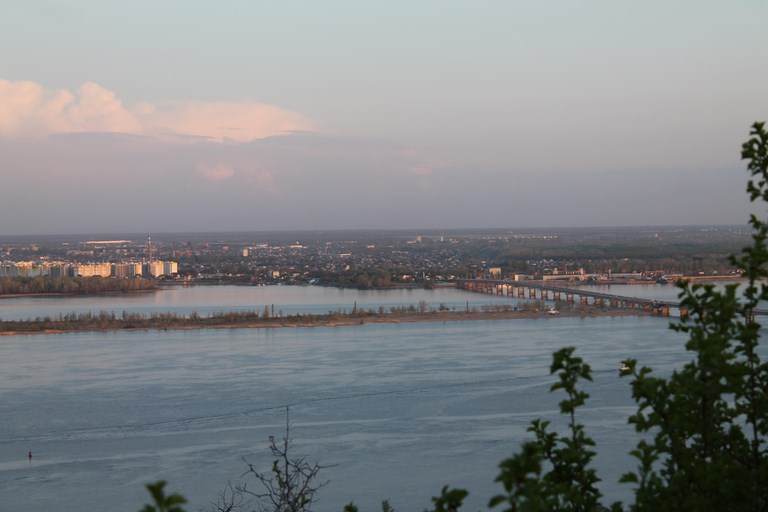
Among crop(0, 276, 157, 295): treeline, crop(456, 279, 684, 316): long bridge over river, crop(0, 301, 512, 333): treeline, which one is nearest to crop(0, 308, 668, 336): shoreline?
crop(0, 301, 512, 333): treeline

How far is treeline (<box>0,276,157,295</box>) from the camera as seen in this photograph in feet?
81.1

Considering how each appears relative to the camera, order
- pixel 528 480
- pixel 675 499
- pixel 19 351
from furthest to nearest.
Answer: pixel 19 351 < pixel 675 499 < pixel 528 480

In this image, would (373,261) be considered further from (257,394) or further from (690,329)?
(690,329)

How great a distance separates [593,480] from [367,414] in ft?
20.3

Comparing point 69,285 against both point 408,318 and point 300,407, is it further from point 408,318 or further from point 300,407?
point 300,407

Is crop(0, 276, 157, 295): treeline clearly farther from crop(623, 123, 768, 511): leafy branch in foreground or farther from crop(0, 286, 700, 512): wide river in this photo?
crop(623, 123, 768, 511): leafy branch in foreground

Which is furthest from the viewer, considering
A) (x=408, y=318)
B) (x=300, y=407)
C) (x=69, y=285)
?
(x=69, y=285)

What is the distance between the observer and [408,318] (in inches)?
643

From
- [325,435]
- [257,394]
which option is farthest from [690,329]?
[257,394]

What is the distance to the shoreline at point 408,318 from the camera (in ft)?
50.3

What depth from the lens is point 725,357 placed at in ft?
5.06

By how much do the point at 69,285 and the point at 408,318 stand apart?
39.8ft

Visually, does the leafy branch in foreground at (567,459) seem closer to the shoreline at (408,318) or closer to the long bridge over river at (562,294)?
the shoreline at (408,318)

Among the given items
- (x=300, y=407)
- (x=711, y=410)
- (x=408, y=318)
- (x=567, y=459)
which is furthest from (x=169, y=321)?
(x=711, y=410)
